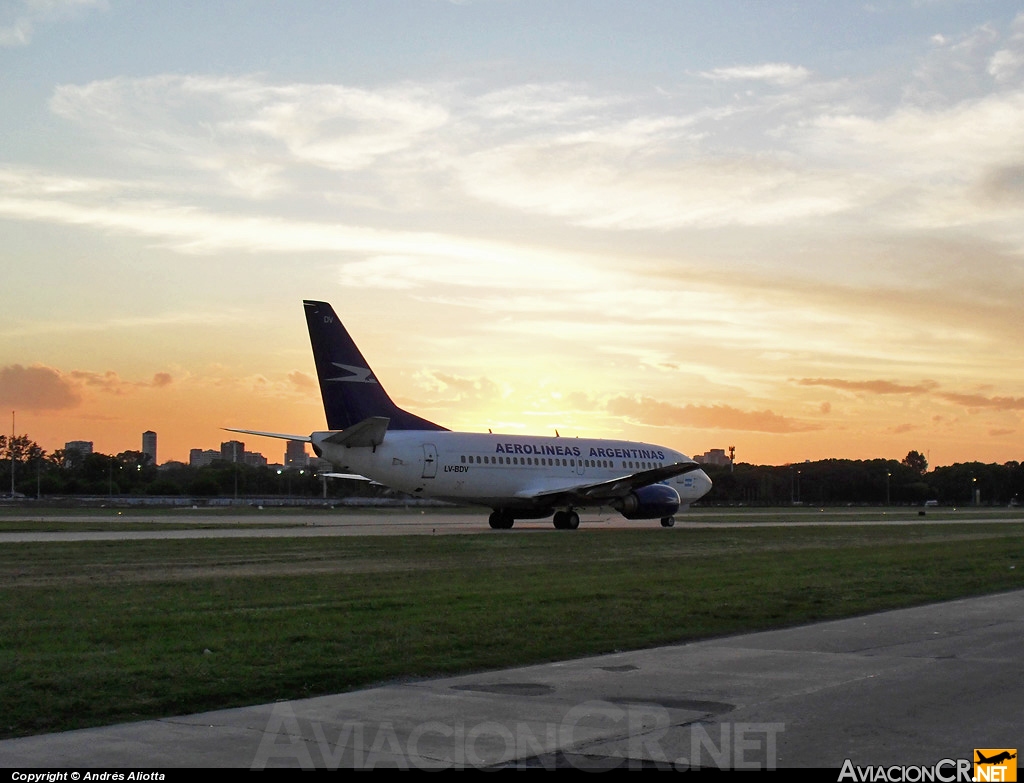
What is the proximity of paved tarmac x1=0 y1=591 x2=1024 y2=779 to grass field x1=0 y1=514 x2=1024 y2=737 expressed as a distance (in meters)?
0.88

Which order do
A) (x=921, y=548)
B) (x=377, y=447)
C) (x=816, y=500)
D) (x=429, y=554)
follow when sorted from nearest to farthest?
1. (x=429, y=554)
2. (x=921, y=548)
3. (x=377, y=447)
4. (x=816, y=500)

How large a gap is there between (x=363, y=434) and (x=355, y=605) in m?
25.6

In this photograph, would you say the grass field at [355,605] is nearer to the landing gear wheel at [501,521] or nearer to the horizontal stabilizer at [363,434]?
the horizontal stabilizer at [363,434]

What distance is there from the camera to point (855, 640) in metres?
14.2

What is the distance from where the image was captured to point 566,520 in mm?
50250

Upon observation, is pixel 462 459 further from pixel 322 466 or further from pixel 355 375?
pixel 322 466

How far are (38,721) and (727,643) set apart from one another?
8023 millimetres

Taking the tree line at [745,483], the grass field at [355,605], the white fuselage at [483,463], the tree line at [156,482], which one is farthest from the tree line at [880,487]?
the grass field at [355,605]

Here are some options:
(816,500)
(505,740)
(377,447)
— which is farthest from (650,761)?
(816,500)

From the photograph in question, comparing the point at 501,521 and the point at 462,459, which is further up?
the point at 462,459

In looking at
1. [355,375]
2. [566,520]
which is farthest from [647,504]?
[355,375]

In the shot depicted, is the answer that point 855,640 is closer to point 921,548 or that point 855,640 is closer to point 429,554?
point 429,554

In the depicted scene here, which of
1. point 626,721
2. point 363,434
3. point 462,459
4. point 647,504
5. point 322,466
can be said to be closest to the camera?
point 626,721

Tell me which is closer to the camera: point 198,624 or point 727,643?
point 727,643
